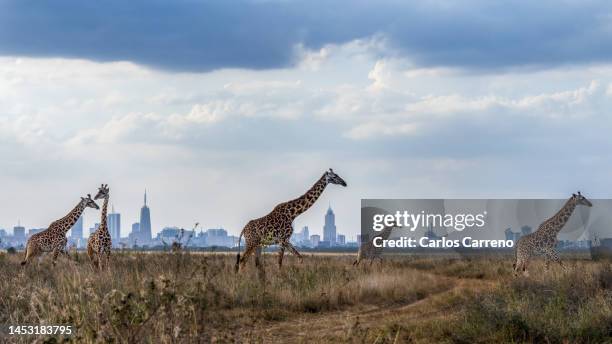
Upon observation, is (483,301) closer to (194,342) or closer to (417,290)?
(417,290)

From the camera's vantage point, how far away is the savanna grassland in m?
8.25

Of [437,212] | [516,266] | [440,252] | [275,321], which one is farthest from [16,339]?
[440,252]

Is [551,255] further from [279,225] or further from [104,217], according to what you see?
[104,217]

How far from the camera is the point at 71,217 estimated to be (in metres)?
24.8

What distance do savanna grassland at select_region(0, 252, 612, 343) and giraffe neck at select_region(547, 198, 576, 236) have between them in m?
3.86

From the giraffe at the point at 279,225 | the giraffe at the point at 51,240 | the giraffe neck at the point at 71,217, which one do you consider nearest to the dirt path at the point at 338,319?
the giraffe at the point at 279,225

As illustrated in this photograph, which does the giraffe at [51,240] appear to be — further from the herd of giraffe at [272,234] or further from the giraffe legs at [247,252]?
the giraffe legs at [247,252]

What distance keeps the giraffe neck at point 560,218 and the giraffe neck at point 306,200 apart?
21.6ft

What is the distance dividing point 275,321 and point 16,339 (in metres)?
4.95

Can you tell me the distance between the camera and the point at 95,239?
2170cm

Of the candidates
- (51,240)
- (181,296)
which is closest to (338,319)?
(181,296)

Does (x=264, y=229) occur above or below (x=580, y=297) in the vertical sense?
above

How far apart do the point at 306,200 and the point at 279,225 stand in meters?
1.41

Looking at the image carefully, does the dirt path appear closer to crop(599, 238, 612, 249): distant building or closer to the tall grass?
the tall grass
